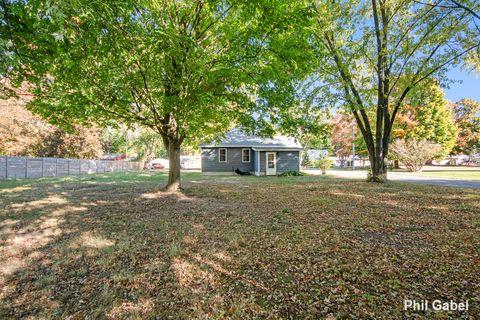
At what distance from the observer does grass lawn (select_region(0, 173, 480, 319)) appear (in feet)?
9.04

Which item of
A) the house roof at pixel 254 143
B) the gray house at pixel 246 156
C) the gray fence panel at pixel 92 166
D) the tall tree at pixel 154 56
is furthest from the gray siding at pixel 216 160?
the tall tree at pixel 154 56

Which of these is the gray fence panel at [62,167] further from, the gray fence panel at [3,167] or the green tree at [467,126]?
the green tree at [467,126]

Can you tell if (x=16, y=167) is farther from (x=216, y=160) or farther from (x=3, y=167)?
(x=216, y=160)

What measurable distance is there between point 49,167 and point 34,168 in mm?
1282

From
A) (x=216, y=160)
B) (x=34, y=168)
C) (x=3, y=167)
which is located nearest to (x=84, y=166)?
(x=34, y=168)

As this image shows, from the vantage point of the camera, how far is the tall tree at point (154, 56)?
5.36m

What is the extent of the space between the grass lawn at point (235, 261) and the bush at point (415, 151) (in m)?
20.7

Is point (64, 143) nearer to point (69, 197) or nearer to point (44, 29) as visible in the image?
point (69, 197)

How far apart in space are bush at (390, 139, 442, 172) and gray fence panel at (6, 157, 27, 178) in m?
33.5

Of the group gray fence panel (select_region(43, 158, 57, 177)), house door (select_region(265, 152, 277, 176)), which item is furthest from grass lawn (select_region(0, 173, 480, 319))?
house door (select_region(265, 152, 277, 176))

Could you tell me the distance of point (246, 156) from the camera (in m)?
22.6

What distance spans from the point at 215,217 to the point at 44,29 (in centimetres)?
654

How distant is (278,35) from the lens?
6062 millimetres

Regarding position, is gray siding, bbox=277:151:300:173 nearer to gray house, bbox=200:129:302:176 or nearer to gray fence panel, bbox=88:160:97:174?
gray house, bbox=200:129:302:176
